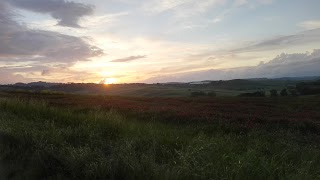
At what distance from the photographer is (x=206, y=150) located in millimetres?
7602

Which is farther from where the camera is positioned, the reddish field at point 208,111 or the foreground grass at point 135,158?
the reddish field at point 208,111

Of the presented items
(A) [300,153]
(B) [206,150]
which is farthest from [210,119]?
(B) [206,150]

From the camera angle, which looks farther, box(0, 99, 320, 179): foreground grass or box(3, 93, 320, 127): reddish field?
box(3, 93, 320, 127): reddish field

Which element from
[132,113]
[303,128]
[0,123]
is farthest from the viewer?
[132,113]

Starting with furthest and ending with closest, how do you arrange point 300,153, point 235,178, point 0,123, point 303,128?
point 303,128, point 0,123, point 300,153, point 235,178

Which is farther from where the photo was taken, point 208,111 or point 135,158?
point 208,111

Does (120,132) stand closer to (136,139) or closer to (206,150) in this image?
(136,139)

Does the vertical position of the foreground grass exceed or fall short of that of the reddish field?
it exceeds it

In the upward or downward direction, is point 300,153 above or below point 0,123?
below

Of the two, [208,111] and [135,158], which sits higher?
[135,158]

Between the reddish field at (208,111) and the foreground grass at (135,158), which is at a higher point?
the foreground grass at (135,158)

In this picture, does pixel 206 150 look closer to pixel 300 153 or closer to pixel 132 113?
pixel 300 153

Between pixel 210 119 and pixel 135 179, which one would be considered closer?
pixel 135 179

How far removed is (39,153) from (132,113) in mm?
12953
